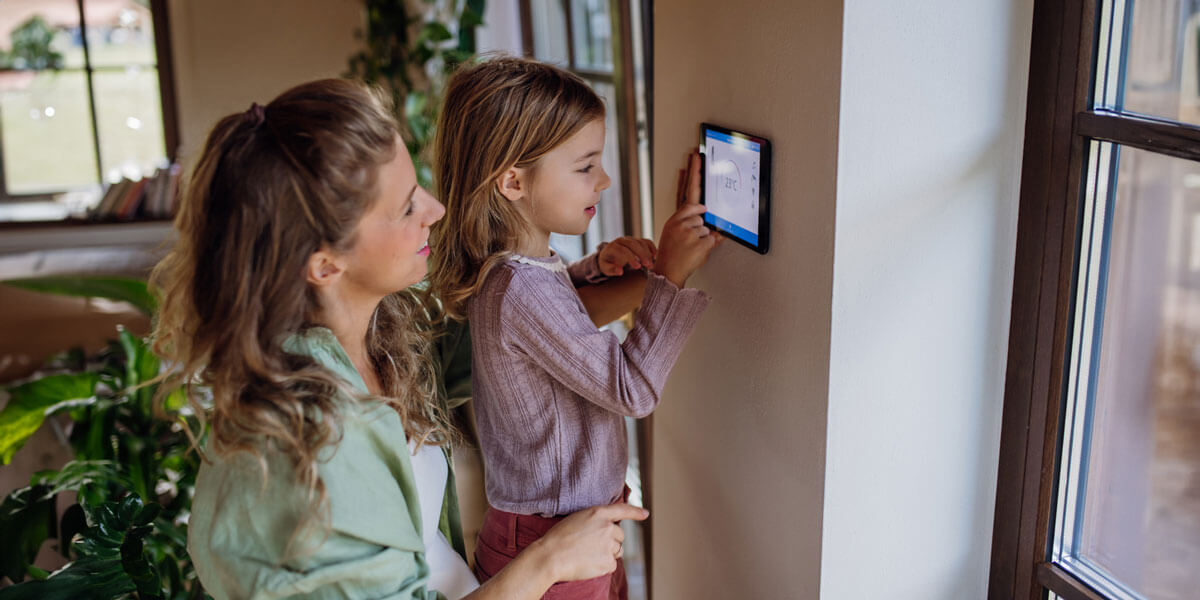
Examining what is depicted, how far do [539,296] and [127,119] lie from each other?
21.0 ft

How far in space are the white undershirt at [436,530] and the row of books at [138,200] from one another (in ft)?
18.3

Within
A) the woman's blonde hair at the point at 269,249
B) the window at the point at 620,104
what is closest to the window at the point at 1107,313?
the woman's blonde hair at the point at 269,249

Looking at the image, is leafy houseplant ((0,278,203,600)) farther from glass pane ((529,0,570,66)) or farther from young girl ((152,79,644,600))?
glass pane ((529,0,570,66))

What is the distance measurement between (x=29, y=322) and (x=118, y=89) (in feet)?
9.47

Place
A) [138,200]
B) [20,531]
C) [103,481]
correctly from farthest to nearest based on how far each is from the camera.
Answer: [138,200] < [103,481] < [20,531]

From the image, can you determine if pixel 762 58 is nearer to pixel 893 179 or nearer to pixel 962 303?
pixel 893 179

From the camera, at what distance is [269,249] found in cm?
97

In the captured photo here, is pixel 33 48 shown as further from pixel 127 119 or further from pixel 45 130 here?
pixel 127 119

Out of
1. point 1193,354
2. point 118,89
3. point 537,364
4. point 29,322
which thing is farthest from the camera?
point 118,89

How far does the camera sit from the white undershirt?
1.22m

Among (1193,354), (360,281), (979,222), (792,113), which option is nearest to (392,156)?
(360,281)

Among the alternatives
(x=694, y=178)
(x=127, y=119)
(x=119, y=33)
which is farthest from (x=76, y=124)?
(x=694, y=178)

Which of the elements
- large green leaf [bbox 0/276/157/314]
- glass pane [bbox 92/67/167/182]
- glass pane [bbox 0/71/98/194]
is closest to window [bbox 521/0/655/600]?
large green leaf [bbox 0/276/157/314]

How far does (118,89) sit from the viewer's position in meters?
6.69
